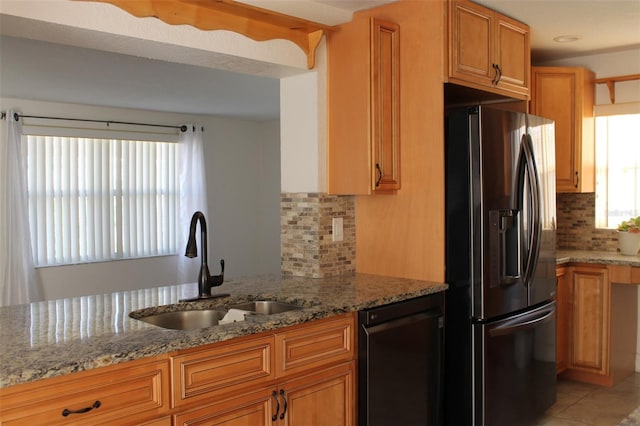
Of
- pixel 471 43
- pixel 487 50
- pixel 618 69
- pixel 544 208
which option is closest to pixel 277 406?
pixel 544 208

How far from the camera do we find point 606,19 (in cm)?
345

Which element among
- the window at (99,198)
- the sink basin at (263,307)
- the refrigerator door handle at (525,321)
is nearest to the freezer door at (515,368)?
the refrigerator door handle at (525,321)

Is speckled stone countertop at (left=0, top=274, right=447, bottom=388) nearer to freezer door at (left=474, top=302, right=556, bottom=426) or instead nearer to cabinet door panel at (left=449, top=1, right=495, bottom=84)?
freezer door at (left=474, top=302, right=556, bottom=426)

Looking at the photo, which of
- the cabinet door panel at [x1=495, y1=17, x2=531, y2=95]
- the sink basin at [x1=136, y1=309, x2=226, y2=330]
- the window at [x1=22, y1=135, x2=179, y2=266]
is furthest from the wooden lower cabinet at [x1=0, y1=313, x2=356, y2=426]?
the window at [x1=22, y1=135, x2=179, y2=266]

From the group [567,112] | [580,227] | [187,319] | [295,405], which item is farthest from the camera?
[580,227]

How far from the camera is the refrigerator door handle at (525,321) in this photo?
2946 millimetres

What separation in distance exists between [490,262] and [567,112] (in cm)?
186

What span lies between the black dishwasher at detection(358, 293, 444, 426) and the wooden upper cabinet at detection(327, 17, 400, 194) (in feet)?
2.23

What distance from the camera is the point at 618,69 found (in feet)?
14.1

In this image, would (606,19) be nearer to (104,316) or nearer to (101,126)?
(104,316)

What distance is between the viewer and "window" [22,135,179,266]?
6219 millimetres

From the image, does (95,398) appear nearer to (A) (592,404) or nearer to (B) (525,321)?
(B) (525,321)

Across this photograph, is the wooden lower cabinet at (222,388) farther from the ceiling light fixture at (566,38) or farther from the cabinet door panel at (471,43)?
the ceiling light fixture at (566,38)

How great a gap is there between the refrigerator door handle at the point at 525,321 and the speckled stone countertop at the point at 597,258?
59cm
